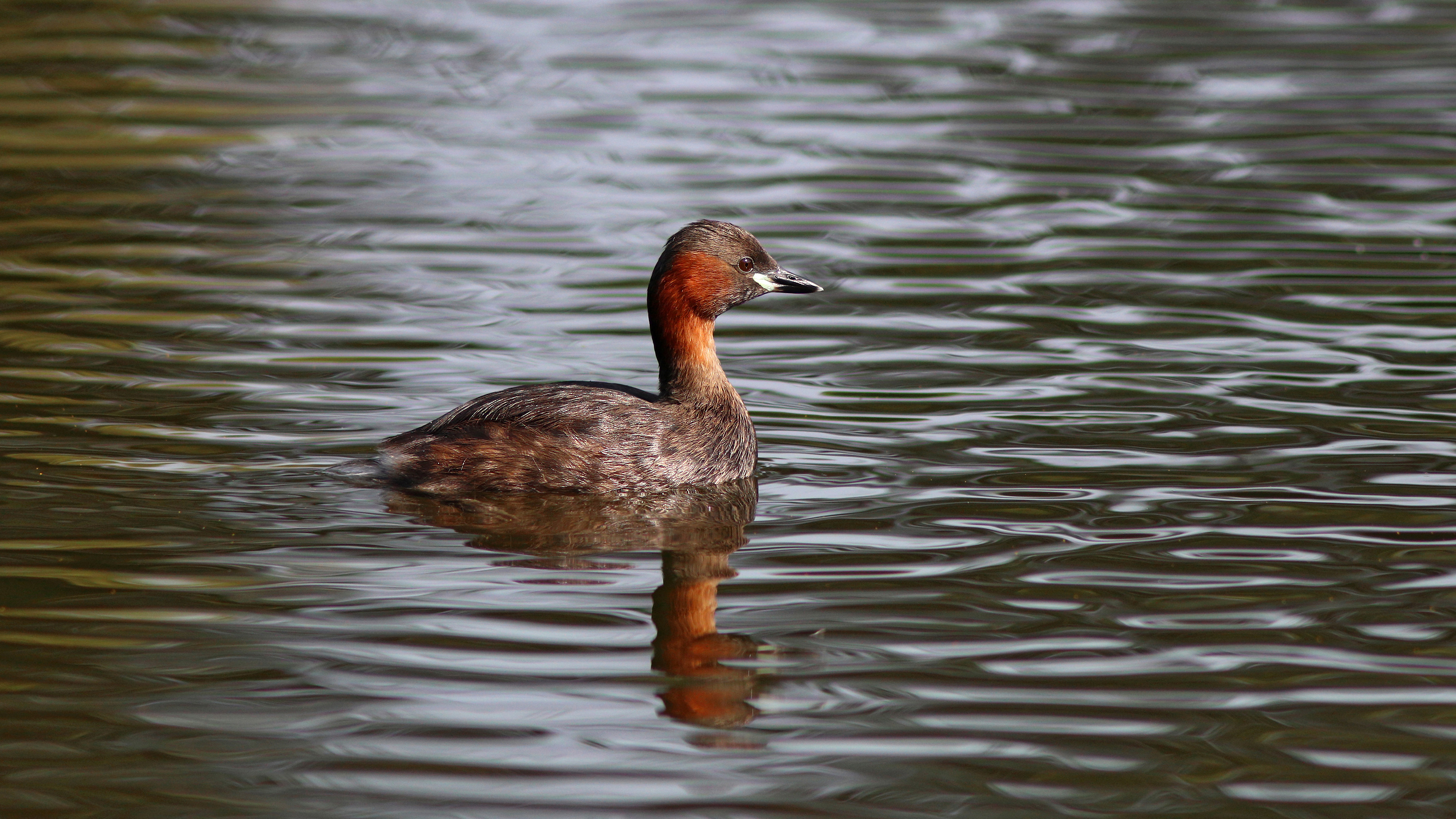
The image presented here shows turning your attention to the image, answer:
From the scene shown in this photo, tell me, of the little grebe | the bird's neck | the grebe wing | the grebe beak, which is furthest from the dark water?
the grebe beak

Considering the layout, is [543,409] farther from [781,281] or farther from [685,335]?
[781,281]

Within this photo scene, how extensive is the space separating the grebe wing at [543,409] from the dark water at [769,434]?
0.33 m

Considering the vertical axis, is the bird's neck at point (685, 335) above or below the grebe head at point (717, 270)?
below

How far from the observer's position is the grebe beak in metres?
7.51

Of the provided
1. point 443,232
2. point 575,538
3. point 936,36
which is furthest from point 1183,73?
point 575,538

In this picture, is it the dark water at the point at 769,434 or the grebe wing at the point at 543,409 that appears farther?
the grebe wing at the point at 543,409

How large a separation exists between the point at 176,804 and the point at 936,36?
501 inches

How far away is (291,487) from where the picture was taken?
6793mm

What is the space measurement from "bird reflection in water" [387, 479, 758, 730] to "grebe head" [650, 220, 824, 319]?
78 centimetres

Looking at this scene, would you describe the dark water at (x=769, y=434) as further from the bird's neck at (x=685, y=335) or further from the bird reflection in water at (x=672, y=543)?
the bird's neck at (x=685, y=335)

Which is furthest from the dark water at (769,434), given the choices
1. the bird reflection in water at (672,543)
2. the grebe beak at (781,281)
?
the grebe beak at (781,281)

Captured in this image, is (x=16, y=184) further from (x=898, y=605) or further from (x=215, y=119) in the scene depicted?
(x=898, y=605)

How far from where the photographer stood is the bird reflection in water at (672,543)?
16.9ft

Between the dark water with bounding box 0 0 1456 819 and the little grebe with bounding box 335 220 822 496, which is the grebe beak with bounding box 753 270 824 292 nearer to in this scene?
the little grebe with bounding box 335 220 822 496
